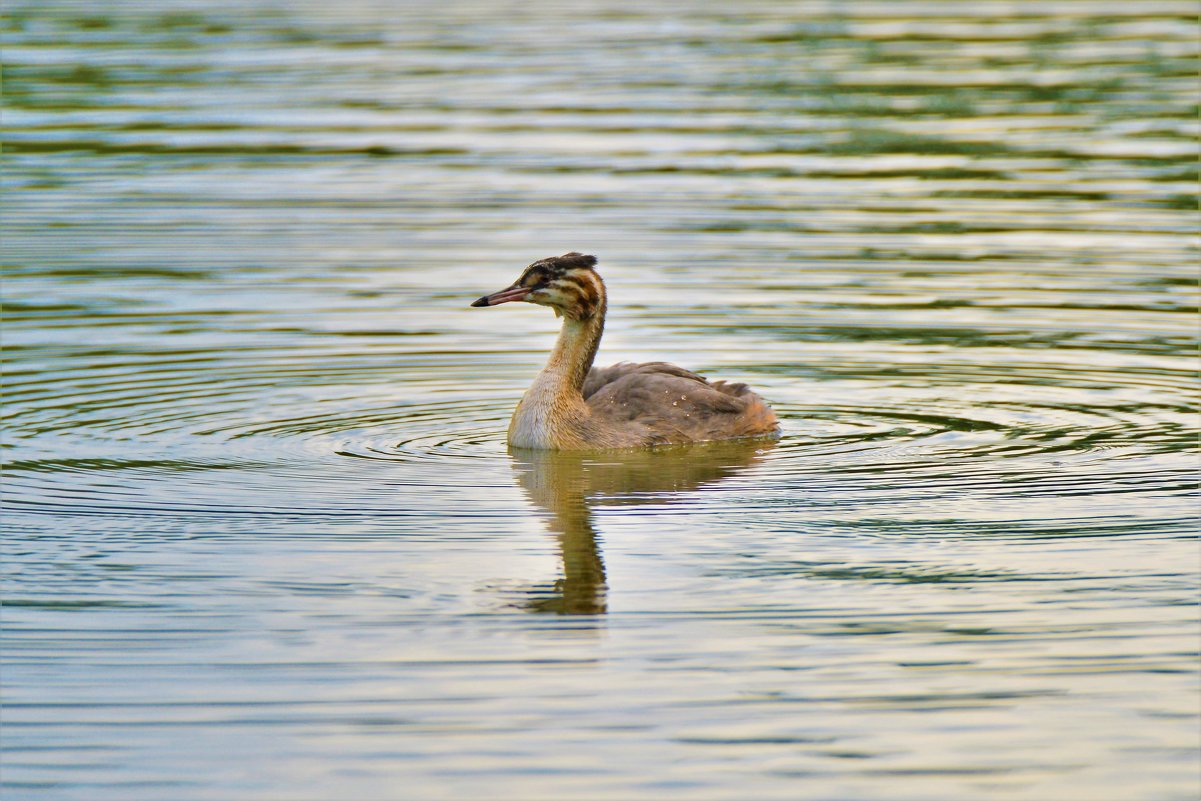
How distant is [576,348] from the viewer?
13969 millimetres

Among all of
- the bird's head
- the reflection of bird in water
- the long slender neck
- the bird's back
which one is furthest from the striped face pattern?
the reflection of bird in water

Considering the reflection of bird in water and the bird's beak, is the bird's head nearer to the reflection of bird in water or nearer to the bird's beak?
the bird's beak

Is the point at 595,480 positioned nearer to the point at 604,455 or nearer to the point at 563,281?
the point at 604,455

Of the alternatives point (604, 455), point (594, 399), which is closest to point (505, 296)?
point (594, 399)

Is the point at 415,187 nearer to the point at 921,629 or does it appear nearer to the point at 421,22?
the point at 921,629

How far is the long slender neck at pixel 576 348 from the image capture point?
1387cm

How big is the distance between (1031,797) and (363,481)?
5531 millimetres

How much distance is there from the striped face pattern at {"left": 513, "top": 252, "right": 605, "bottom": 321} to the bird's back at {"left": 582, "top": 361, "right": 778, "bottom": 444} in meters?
0.62

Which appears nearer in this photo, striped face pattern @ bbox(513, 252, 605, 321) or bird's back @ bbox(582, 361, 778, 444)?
striped face pattern @ bbox(513, 252, 605, 321)

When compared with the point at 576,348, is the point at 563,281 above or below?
above

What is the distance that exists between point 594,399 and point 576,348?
1.17ft

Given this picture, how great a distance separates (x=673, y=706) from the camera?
858cm

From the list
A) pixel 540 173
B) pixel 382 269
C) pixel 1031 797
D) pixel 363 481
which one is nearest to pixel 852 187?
pixel 540 173

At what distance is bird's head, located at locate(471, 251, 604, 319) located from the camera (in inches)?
537
